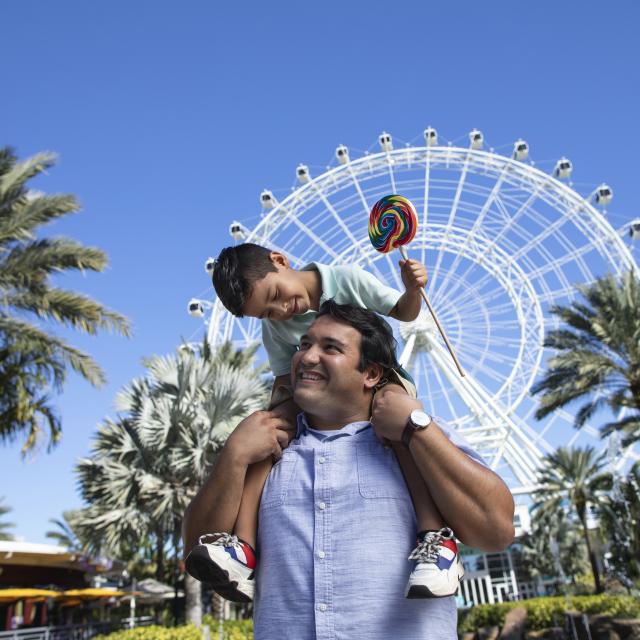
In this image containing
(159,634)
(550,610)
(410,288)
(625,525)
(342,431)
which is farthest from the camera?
(625,525)

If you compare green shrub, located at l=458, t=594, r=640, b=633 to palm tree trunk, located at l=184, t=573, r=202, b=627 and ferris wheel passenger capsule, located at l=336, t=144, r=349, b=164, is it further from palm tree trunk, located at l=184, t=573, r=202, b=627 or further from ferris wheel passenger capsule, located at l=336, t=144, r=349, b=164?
ferris wheel passenger capsule, located at l=336, t=144, r=349, b=164

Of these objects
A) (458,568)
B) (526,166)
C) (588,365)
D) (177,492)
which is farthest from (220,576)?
(526,166)

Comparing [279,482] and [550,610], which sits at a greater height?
[279,482]

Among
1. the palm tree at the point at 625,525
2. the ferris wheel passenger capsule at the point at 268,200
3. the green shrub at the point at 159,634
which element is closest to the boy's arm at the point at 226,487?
the green shrub at the point at 159,634

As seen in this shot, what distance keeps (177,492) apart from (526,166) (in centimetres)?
1732

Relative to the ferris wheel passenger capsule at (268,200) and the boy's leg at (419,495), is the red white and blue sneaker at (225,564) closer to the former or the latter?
the boy's leg at (419,495)

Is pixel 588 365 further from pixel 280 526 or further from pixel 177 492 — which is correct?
pixel 280 526

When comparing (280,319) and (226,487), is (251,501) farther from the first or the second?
(280,319)

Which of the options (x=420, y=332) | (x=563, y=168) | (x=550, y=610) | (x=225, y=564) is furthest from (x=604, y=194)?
(x=225, y=564)

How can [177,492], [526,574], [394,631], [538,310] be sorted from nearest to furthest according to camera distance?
[394,631], [177,492], [538,310], [526,574]

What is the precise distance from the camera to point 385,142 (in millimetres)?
24344

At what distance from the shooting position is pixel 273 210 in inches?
920

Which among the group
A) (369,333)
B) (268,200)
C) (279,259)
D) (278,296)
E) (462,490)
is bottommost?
(462,490)

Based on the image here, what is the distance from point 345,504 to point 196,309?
2080cm
